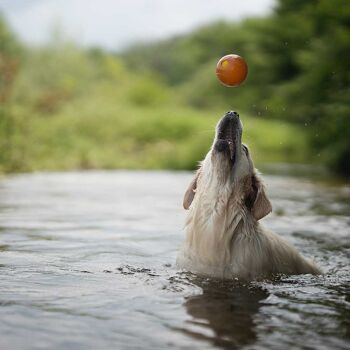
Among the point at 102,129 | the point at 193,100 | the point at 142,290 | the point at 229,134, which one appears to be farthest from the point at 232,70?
the point at 193,100

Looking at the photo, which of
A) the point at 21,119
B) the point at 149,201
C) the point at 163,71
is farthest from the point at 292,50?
the point at 163,71

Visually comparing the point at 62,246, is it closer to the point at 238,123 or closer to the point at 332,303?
the point at 238,123

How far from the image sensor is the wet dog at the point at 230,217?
6195 mm

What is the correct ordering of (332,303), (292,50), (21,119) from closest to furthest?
(332,303)
(21,119)
(292,50)

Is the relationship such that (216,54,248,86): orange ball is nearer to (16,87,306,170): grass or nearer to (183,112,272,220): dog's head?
(183,112,272,220): dog's head

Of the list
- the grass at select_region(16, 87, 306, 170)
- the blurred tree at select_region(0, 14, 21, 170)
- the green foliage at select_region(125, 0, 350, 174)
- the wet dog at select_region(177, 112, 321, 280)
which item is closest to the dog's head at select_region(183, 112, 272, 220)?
the wet dog at select_region(177, 112, 321, 280)

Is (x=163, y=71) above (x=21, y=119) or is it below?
above

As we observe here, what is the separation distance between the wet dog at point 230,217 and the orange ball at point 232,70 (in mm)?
894

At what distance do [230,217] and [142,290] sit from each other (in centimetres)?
111

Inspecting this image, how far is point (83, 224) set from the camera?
9938 millimetres

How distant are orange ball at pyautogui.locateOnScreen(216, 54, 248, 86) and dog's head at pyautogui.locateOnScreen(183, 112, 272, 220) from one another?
0.88 metres

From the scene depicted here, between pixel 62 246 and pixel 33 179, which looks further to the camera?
pixel 33 179

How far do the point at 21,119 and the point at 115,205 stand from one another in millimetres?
10123

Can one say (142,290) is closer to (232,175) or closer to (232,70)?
(232,175)
